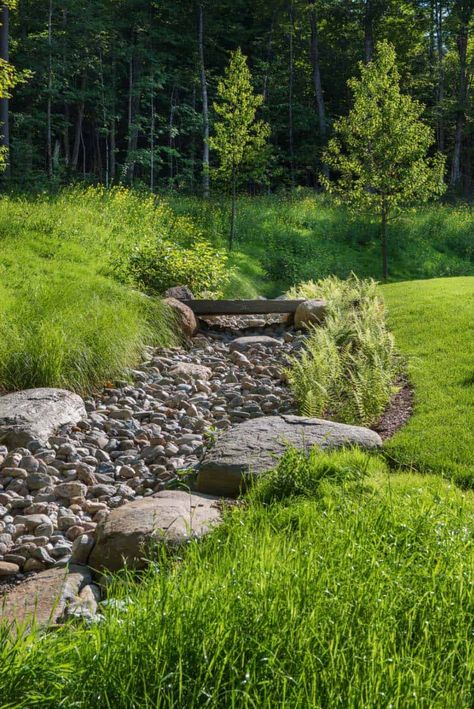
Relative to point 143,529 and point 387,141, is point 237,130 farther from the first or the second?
point 143,529

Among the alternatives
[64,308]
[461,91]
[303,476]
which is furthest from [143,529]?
[461,91]

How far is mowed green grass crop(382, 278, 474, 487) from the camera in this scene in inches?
184

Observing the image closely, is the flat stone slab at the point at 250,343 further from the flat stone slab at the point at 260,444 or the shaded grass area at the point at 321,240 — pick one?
the shaded grass area at the point at 321,240

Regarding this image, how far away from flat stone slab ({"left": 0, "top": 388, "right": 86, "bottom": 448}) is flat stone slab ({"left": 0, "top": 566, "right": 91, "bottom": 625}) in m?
→ 2.20

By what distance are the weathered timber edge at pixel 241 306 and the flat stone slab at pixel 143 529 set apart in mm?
6492

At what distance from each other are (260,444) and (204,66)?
93.8 feet

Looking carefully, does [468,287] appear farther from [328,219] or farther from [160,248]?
[328,219]

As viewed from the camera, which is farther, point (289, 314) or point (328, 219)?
point (328, 219)

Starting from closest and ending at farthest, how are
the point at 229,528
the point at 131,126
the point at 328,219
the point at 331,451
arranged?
the point at 229,528, the point at 331,451, the point at 328,219, the point at 131,126

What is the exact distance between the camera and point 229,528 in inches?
128

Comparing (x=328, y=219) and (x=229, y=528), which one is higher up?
(x=328, y=219)

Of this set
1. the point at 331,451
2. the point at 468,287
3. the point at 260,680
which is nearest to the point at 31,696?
the point at 260,680

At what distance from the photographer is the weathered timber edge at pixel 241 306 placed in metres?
10.1

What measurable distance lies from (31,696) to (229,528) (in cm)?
149
